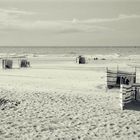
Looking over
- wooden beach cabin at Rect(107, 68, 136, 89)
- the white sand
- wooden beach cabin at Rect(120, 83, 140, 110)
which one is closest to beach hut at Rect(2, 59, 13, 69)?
the white sand

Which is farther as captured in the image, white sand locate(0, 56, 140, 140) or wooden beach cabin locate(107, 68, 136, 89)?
wooden beach cabin locate(107, 68, 136, 89)

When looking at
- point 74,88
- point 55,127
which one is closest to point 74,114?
point 55,127

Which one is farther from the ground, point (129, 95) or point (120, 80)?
point (120, 80)

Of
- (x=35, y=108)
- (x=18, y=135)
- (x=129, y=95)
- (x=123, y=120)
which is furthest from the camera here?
(x=129, y=95)

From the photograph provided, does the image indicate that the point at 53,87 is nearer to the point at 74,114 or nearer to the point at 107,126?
the point at 74,114

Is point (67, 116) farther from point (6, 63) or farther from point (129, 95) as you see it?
point (6, 63)

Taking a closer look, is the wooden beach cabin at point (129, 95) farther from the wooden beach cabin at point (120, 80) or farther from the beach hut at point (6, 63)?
the beach hut at point (6, 63)

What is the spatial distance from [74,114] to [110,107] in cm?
208

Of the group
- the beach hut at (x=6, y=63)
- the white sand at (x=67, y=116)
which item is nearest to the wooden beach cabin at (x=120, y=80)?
the white sand at (x=67, y=116)

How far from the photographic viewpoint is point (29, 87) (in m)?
19.5

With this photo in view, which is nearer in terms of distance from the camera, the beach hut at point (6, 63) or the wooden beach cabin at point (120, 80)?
the wooden beach cabin at point (120, 80)

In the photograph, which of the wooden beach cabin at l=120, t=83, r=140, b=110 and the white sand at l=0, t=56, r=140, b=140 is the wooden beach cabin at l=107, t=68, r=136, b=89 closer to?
the white sand at l=0, t=56, r=140, b=140

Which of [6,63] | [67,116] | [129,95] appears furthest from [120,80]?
[6,63]

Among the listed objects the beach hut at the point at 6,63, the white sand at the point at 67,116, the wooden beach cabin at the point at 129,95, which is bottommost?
the white sand at the point at 67,116
